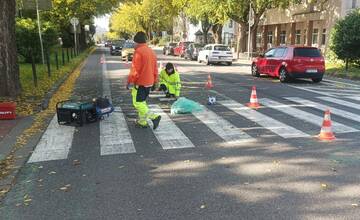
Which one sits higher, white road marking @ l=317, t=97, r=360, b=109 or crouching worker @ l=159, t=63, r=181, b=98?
crouching worker @ l=159, t=63, r=181, b=98

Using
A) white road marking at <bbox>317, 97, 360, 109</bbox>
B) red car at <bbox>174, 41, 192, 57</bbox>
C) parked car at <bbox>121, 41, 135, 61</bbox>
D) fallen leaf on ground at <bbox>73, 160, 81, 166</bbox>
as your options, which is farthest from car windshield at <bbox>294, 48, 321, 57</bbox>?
red car at <bbox>174, 41, 192, 57</bbox>

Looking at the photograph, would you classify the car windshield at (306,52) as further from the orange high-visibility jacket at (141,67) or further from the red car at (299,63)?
the orange high-visibility jacket at (141,67)

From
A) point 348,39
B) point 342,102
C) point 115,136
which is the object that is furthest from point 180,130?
point 348,39

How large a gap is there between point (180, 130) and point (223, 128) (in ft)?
2.81

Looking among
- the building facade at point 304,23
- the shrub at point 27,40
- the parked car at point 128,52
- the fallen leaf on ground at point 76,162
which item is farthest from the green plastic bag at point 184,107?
the building facade at point 304,23

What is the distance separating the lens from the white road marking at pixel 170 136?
24.2 ft

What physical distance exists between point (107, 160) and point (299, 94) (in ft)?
30.3

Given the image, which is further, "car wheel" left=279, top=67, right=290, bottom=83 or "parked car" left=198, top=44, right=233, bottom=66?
"parked car" left=198, top=44, right=233, bottom=66

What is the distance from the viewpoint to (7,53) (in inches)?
480

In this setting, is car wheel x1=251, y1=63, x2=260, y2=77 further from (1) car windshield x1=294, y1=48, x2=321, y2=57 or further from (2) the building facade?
(2) the building facade

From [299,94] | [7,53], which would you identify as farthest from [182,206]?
[299,94]

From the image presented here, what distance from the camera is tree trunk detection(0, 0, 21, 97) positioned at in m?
12.1

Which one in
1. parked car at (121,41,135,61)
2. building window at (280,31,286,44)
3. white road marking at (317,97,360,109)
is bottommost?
white road marking at (317,97,360,109)

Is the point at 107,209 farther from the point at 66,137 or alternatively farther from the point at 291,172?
the point at 66,137
